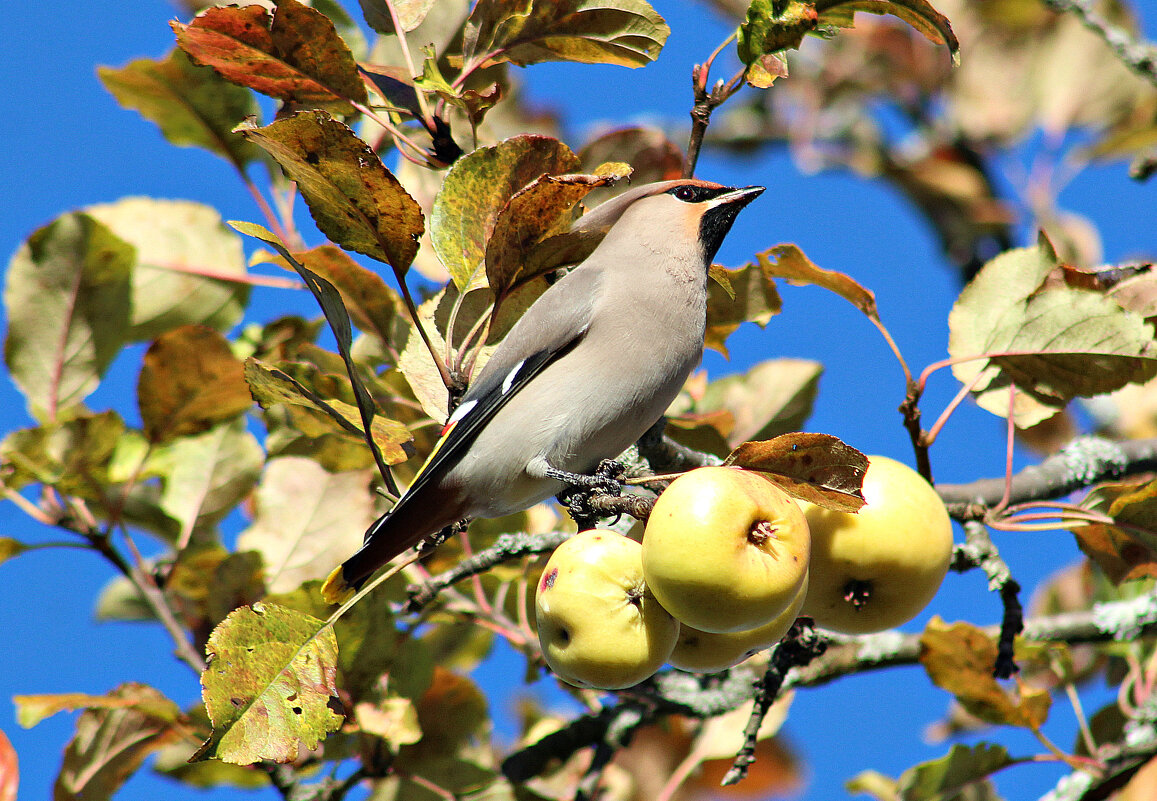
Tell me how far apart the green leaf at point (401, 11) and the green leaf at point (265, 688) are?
143cm

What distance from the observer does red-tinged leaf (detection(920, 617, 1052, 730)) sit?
8.94 ft

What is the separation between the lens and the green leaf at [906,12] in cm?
201

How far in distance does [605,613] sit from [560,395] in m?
0.59

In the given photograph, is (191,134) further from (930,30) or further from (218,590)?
(930,30)

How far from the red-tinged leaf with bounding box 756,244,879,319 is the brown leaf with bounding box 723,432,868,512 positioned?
733 mm

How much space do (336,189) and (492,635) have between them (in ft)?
6.92

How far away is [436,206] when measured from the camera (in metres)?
2.15

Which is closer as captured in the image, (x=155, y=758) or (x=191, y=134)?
(x=191, y=134)

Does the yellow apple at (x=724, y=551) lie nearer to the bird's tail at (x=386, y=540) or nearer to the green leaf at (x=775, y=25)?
the bird's tail at (x=386, y=540)

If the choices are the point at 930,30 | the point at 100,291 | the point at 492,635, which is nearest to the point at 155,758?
the point at 492,635

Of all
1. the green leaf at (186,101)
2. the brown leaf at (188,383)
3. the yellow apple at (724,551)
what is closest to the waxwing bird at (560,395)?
the yellow apple at (724,551)

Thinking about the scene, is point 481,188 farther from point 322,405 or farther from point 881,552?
point 881,552

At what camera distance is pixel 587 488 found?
7.23ft

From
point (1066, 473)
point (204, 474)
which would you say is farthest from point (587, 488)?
point (1066, 473)
